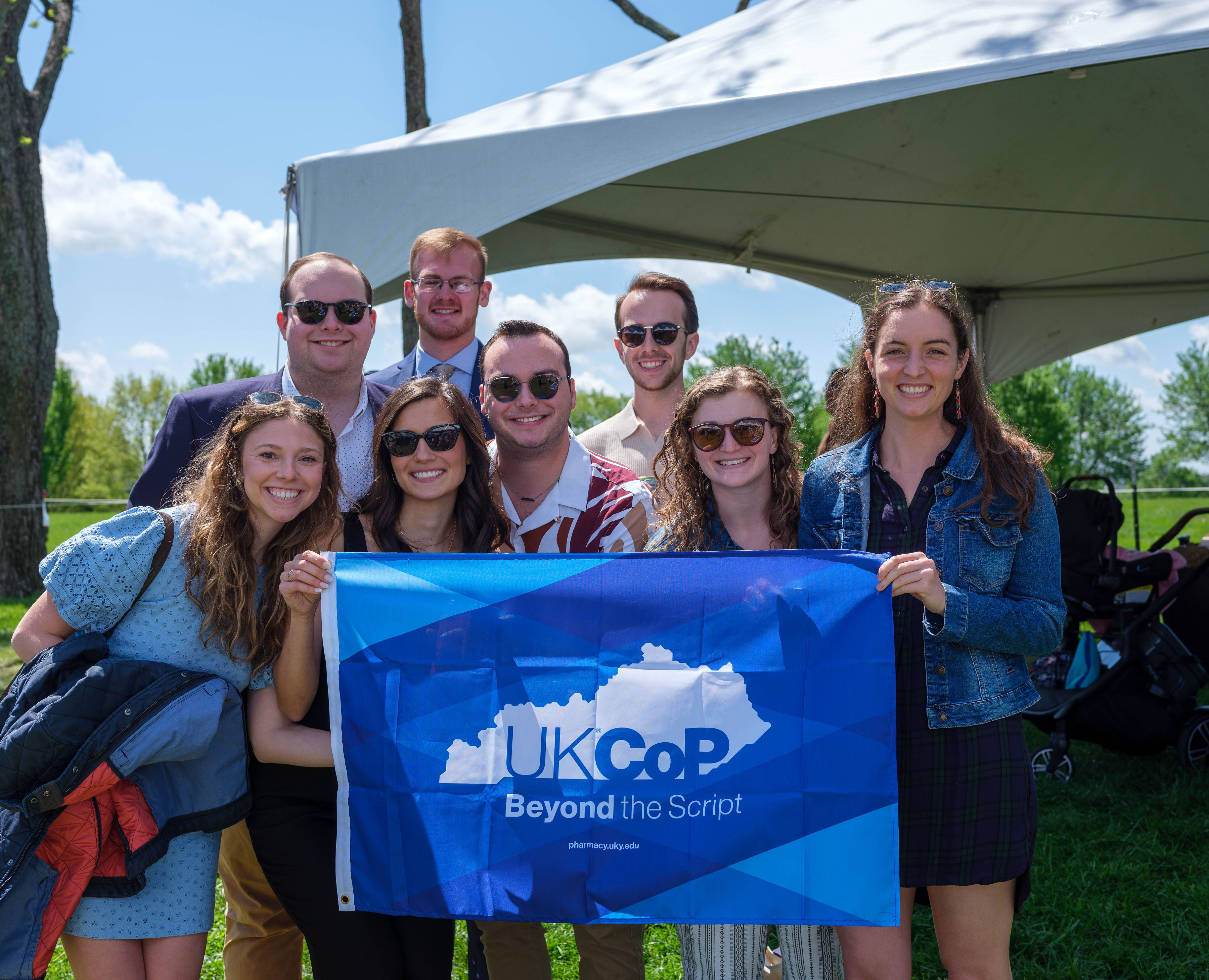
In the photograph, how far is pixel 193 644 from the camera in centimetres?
230

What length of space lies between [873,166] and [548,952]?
4977 millimetres

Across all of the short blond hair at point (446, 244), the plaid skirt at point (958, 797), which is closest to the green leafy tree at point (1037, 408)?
the short blond hair at point (446, 244)

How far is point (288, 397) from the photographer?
8.76 ft

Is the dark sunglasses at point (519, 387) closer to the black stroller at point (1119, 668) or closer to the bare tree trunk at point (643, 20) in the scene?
the black stroller at point (1119, 668)

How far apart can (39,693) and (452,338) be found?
7.02ft

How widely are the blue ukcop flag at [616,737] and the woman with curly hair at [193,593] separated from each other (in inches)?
8.8

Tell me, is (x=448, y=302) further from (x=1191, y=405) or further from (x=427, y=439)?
(x=1191, y=405)

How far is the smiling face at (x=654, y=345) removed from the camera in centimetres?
368

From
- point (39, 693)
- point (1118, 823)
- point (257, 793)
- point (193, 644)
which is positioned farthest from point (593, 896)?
point (1118, 823)

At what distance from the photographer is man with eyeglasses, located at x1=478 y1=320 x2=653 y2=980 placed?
9.01 feet

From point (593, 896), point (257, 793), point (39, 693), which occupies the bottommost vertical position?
point (593, 896)

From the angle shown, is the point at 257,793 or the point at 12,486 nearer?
the point at 257,793

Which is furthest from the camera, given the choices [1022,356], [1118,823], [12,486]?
[12,486]

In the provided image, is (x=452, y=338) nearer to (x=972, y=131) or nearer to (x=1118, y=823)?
(x=972, y=131)
